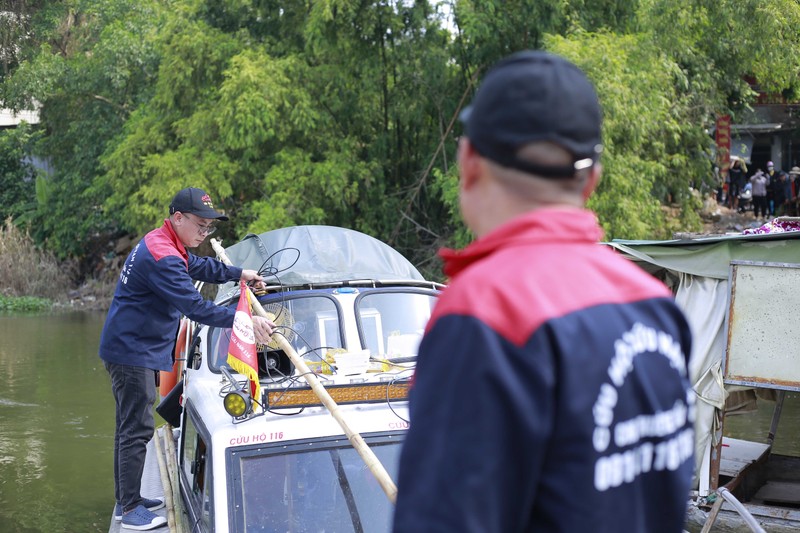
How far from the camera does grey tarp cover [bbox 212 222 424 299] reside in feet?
22.9

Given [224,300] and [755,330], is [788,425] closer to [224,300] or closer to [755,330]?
[755,330]

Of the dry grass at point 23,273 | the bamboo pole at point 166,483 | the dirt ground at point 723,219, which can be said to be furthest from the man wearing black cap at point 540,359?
the dry grass at point 23,273

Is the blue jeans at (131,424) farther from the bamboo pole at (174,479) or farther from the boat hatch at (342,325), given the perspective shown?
the boat hatch at (342,325)

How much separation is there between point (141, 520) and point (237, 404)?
5.70ft

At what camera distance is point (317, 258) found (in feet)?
23.5

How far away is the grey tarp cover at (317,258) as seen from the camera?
6988 millimetres

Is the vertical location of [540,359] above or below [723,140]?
above

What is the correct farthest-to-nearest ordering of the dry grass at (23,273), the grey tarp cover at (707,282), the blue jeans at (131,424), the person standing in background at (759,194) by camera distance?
the dry grass at (23,273), the person standing in background at (759,194), the grey tarp cover at (707,282), the blue jeans at (131,424)

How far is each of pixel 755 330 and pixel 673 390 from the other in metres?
6.96

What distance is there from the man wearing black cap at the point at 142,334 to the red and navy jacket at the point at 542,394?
4.47 metres

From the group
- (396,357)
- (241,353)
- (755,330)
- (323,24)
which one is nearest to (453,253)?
(241,353)

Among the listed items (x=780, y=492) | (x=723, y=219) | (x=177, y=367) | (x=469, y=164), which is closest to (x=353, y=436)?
(x=469, y=164)

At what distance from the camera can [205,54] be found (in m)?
20.2

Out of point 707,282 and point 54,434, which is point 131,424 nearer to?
point 707,282
